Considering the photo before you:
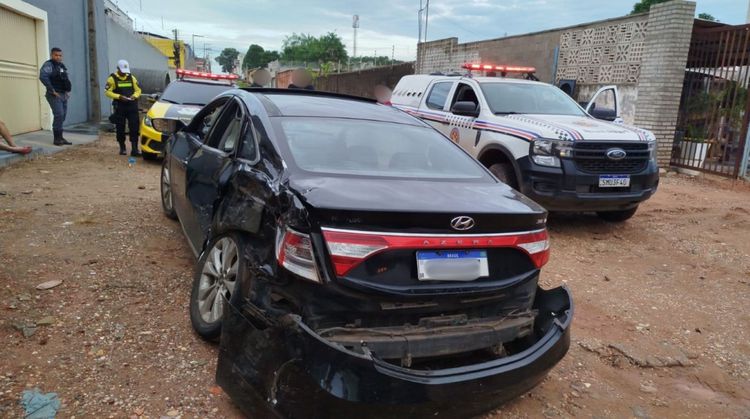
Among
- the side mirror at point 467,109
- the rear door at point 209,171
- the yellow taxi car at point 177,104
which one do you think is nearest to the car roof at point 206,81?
the yellow taxi car at point 177,104

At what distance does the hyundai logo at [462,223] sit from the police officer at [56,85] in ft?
33.0

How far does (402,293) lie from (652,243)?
4891 mm

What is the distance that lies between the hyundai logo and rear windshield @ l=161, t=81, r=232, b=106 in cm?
815

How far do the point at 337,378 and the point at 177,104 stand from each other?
8602 mm

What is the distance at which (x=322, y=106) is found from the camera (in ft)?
11.9

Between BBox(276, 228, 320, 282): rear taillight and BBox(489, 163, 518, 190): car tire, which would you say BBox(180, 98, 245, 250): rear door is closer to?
BBox(276, 228, 320, 282): rear taillight

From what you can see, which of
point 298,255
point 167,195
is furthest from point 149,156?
point 298,255

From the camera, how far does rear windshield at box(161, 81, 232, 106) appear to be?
386 inches

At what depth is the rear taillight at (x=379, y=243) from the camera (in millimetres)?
2195

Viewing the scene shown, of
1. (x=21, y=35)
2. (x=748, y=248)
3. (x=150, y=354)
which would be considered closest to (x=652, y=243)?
(x=748, y=248)

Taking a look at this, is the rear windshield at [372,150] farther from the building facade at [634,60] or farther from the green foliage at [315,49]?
the green foliage at [315,49]

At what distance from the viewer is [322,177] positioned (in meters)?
2.63

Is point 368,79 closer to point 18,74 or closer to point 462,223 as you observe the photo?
point 18,74

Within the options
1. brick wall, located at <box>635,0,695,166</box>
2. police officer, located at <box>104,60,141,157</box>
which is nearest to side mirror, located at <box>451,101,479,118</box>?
brick wall, located at <box>635,0,695,166</box>
